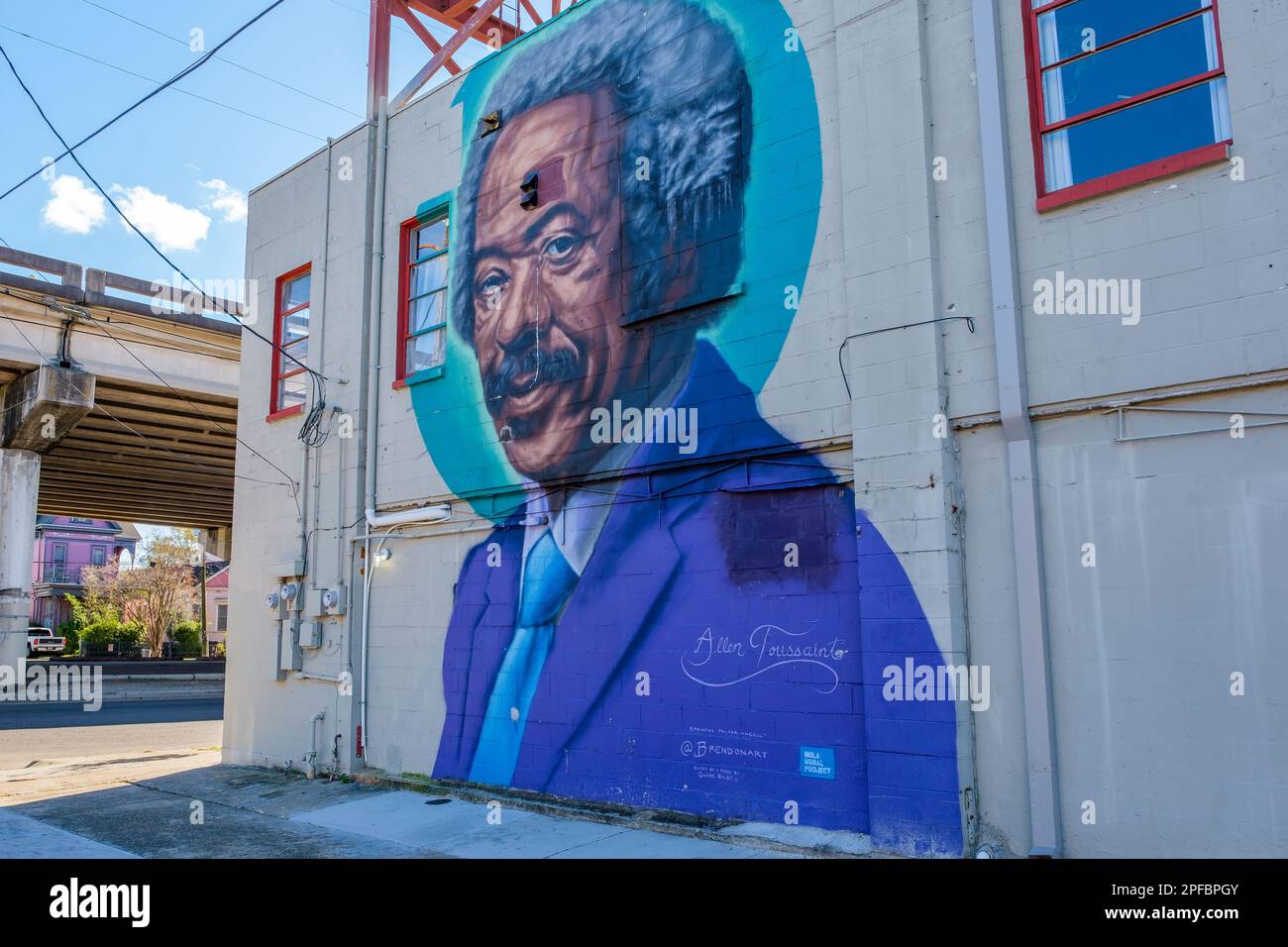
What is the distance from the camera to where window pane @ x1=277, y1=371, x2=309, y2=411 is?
505 inches

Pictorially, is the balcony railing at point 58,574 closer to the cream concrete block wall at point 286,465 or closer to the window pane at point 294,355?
the cream concrete block wall at point 286,465

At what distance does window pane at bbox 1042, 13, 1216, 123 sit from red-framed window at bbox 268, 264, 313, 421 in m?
9.29

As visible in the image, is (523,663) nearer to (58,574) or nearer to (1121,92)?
(1121,92)

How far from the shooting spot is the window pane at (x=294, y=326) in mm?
13242

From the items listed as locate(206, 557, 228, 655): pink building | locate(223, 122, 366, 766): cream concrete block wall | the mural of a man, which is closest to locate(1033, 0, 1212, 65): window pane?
the mural of a man

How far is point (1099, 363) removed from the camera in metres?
6.32

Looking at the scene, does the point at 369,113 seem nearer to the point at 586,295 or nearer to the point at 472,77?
the point at 472,77

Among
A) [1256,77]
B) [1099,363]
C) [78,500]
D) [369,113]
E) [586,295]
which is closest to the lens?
[1256,77]

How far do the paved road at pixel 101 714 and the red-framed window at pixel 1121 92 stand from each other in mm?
15291

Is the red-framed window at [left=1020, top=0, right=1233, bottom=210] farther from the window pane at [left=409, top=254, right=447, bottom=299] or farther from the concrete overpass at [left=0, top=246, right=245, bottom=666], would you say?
the concrete overpass at [left=0, top=246, right=245, bottom=666]
